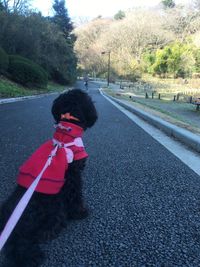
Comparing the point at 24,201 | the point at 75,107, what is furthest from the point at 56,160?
the point at 24,201

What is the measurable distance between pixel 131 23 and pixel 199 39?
2364 cm

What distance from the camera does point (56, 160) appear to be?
2.58m

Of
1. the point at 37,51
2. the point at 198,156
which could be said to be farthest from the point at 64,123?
the point at 37,51

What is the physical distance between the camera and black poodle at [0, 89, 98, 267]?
2.30 meters

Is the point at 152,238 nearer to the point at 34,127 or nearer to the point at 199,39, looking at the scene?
the point at 34,127

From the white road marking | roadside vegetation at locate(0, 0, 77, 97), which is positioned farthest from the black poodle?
roadside vegetation at locate(0, 0, 77, 97)

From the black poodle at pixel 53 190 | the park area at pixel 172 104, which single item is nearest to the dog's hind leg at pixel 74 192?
the black poodle at pixel 53 190

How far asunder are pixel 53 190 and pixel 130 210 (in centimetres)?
113

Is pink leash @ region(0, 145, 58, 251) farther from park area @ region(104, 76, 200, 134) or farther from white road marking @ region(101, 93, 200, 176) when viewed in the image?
park area @ region(104, 76, 200, 134)

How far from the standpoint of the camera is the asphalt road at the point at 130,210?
257 cm

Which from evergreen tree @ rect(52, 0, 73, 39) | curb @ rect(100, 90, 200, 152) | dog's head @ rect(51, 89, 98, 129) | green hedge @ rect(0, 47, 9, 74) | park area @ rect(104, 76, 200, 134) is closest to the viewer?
dog's head @ rect(51, 89, 98, 129)

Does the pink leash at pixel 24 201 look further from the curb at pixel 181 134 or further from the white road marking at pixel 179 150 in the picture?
the curb at pixel 181 134

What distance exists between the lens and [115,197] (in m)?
3.78

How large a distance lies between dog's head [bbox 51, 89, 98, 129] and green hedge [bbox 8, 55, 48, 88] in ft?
84.7
